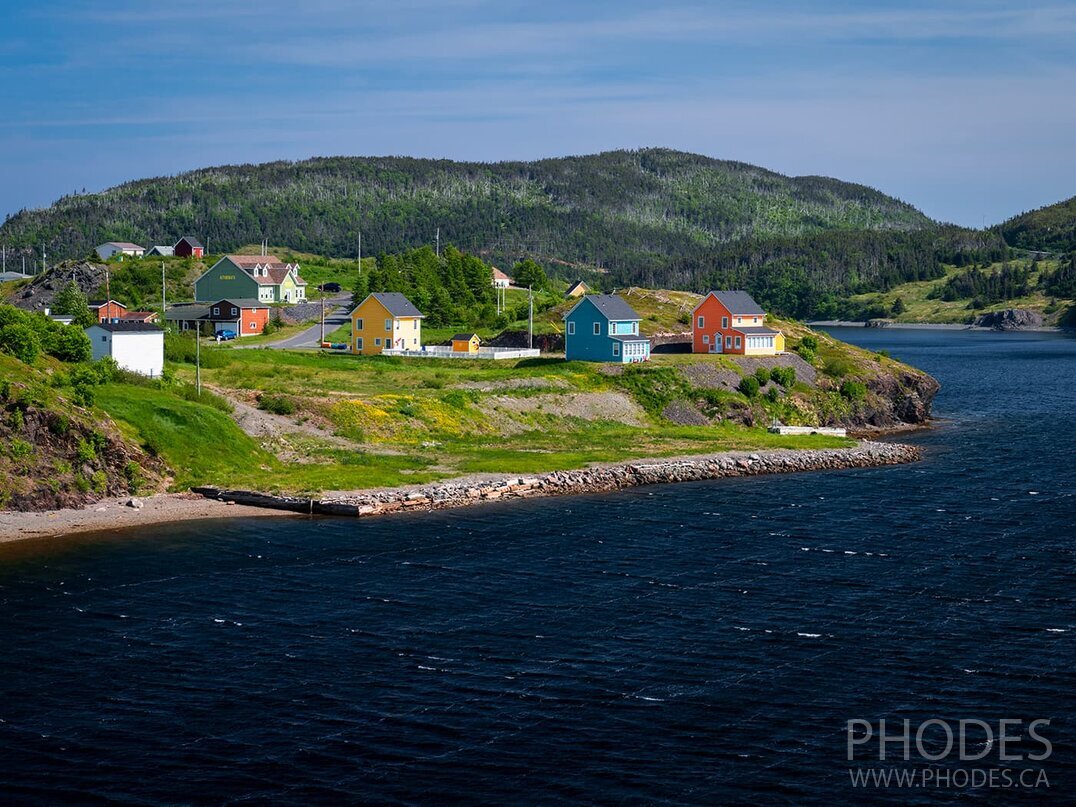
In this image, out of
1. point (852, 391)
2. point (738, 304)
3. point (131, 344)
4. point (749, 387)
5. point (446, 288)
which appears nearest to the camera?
point (131, 344)

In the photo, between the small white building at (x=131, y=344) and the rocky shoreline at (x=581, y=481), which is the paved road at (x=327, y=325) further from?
the rocky shoreline at (x=581, y=481)

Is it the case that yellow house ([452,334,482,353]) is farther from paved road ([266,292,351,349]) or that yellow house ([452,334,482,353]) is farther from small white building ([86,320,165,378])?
small white building ([86,320,165,378])

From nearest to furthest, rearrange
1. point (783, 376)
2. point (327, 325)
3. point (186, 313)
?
1. point (783, 376)
2. point (186, 313)
3. point (327, 325)

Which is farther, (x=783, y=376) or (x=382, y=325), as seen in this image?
(x=382, y=325)

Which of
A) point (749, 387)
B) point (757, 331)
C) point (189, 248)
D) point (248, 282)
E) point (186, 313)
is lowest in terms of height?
point (749, 387)

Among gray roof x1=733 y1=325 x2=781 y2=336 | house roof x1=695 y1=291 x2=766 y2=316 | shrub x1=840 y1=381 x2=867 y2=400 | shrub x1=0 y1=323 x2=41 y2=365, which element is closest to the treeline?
house roof x1=695 y1=291 x2=766 y2=316

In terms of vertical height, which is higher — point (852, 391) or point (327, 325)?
point (327, 325)

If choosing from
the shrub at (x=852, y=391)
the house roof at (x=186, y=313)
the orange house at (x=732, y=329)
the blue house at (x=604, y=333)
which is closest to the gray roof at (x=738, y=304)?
the orange house at (x=732, y=329)

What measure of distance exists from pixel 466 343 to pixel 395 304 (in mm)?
8358

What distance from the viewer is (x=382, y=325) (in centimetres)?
12056

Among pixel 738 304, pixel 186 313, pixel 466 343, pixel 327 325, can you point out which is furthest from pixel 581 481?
pixel 186 313

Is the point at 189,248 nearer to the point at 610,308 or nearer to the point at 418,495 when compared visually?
the point at 610,308

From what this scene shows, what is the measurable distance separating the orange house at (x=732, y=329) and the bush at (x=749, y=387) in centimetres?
872

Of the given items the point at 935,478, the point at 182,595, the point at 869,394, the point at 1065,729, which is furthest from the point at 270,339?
the point at 1065,729
